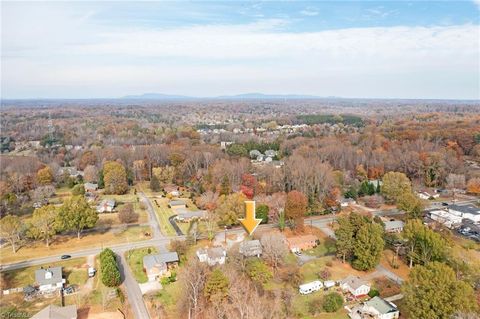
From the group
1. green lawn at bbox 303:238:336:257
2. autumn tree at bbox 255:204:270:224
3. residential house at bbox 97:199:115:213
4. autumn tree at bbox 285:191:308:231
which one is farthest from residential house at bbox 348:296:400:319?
residential house at bbox 97:199:115:213

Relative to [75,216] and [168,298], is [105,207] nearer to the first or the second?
[75,216]

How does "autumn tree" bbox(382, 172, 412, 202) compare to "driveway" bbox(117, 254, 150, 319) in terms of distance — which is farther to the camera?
"autumn tree" bbox(382, 172, 412, 202)

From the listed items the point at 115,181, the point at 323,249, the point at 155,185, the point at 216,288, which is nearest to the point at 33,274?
the point at 216,288

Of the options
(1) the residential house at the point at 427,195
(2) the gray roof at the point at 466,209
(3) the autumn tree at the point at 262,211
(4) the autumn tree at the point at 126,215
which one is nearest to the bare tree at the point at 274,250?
(3) the autumn tree at the point at 262,211

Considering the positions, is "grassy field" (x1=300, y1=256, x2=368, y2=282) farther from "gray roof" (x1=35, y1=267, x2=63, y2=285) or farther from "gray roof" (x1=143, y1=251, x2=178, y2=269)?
"gray roof" (x1=35, y1=267, x2=63, y2=285)

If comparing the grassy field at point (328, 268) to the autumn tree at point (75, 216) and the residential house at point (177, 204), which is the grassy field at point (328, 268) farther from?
the residential house at point (177, 204)

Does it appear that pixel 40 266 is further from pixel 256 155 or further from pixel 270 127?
pixel 270 127
